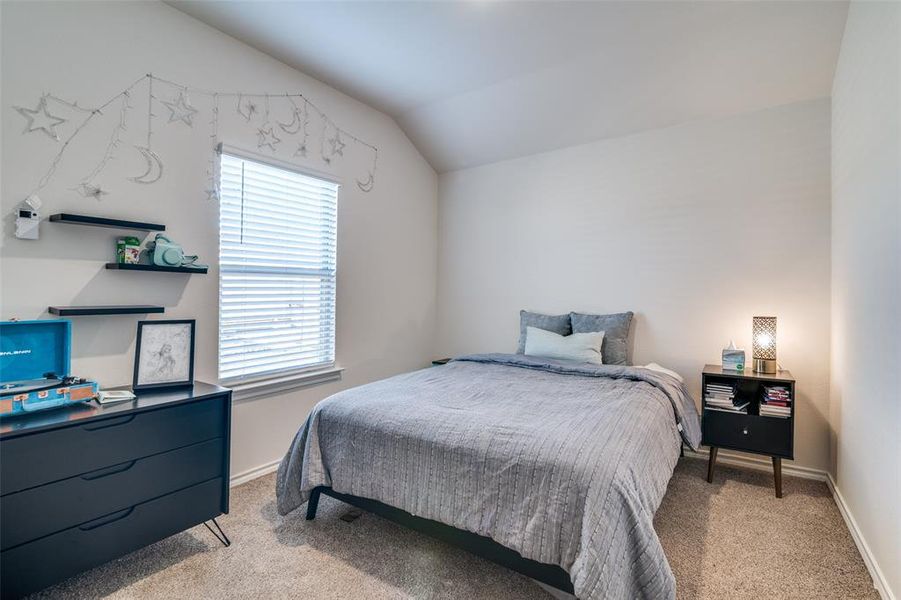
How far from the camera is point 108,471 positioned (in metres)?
1.72

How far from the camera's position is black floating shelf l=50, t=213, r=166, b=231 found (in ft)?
6.40

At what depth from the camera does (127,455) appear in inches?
69.8

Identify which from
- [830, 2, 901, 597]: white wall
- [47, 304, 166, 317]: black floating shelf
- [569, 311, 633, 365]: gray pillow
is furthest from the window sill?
[830, 2, 901, 597]: white wall

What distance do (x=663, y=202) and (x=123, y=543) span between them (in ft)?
12.1

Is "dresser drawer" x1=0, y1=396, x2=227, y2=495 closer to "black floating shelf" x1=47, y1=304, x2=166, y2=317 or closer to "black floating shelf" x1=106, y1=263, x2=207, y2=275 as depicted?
"black floating shelf" x1=47, y1=304, x2=166, y2=317

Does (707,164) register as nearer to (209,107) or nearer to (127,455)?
(209,107)

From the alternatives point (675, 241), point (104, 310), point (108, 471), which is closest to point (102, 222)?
point (104, 310)

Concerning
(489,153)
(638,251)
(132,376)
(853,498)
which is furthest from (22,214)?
(853,498)

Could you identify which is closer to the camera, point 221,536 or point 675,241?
point 221,536

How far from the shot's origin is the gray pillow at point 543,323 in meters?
3.48

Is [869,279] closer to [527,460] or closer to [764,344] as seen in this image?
[764,344]

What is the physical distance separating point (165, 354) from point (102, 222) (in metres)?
0.68

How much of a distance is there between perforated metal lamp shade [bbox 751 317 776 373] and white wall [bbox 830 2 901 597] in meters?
0.30

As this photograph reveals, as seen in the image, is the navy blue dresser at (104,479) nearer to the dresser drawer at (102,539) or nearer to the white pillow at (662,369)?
the dresser drawer at (102,539)
